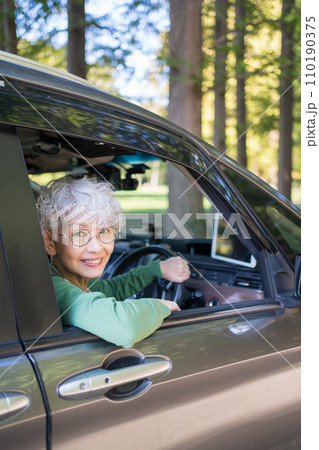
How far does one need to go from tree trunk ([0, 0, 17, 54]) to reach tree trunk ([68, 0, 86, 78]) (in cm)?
87

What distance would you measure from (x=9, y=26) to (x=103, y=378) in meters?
7.45

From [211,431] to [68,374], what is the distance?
1.94 feet

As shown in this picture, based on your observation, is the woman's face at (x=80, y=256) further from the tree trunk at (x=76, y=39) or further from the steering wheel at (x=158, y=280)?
the tree trunk at (x=76, y=39)

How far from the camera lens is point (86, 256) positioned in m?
2.03

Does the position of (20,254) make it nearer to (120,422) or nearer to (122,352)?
(122,352)

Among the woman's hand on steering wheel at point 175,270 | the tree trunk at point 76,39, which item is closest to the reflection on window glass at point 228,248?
the woman's hand on steering wheel at point 175,270

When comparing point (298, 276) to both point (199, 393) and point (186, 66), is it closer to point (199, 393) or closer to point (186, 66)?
point (199, 393)

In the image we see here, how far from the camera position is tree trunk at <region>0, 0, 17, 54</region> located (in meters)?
7.39

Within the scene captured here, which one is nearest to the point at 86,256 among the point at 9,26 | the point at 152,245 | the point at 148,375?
the point at 148,375

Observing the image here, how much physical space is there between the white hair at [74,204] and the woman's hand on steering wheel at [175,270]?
683 millimetres

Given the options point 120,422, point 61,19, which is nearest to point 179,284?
point 120,422

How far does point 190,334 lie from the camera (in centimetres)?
184

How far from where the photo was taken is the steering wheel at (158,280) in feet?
9.19

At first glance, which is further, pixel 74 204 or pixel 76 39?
pixel 76 39
